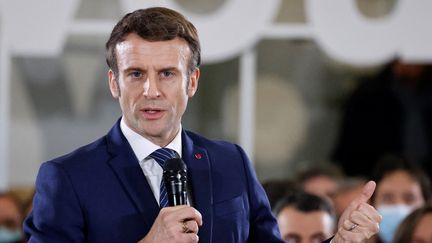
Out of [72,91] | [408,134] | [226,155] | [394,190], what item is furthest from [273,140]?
[226,155]

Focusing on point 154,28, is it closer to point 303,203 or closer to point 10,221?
point 303,203

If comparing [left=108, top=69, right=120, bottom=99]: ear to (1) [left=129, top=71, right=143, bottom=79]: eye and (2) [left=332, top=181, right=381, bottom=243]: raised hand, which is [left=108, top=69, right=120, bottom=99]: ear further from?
(2) [left=332, top=181, right=381, bottom=243]: raised hand

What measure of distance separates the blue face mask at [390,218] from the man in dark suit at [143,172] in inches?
116

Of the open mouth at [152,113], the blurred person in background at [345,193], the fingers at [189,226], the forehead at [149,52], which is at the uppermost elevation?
the forehead at [149,52]

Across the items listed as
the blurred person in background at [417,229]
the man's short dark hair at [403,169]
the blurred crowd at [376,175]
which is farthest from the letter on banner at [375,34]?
the blurred person in background at [417,229]

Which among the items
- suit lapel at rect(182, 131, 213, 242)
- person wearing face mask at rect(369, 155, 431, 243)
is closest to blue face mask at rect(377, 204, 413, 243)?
person wearing face mask at rect(369, 155, 431, 243)

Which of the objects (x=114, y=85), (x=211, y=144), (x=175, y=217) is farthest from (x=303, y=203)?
(x=175, y=217)

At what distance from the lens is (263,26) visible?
23.7 ft

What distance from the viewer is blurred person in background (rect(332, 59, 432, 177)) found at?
24.6 ft

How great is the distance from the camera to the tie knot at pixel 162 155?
2467 millimetres

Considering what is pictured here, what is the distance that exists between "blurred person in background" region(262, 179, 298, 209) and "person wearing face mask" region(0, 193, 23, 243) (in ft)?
4.53

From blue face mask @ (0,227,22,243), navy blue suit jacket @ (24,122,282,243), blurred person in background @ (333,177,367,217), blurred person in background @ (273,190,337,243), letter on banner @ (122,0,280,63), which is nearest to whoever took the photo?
navy blue suit jacket @ (24,122,282,243)

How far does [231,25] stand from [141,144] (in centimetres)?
469

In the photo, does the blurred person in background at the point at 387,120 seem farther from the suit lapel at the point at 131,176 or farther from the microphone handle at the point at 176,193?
the microphone handle at the point at 176,193
